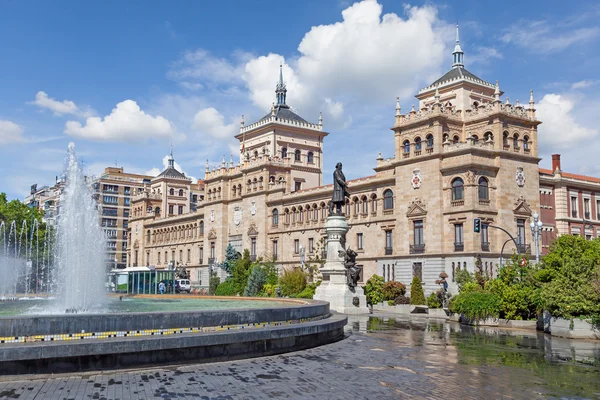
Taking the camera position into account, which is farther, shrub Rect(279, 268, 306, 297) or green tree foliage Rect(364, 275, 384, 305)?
shrub Rect(279, 268, 306, 297)

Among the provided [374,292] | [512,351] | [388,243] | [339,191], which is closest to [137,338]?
[512,351]

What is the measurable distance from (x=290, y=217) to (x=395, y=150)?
1583 centimetres

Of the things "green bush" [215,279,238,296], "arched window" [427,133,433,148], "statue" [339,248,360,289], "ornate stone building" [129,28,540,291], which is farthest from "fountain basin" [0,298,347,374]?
"green bush" [215,279,238,296]

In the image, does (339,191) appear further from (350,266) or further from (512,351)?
(512,351)

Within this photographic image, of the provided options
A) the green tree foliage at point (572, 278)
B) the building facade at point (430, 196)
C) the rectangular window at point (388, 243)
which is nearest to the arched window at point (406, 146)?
the building facade at point (430, 196)

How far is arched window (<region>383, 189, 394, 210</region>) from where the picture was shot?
4725 cm

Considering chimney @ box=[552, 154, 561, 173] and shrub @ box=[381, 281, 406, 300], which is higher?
chimney @ box=[552, 154, 561, 173]

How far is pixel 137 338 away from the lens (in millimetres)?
11094

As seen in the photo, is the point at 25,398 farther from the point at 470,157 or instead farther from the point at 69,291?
the point at 470,157

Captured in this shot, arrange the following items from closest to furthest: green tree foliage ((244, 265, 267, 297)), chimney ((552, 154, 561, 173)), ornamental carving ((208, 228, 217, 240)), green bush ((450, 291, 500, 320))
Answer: green bush ((450, 291, 500, 320)) → green tree foliage ((244, 265, 267, 297)) → chimney ((552, 154, 561, 173)) → ornamental carving ((208, 228, 217, 240))

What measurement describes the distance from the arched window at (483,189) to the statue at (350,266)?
16803 mm

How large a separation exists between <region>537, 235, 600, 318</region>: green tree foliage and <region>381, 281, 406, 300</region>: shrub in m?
17.5

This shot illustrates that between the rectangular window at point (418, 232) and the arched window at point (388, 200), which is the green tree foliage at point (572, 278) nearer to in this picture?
the rectangular window at point (418, 232)

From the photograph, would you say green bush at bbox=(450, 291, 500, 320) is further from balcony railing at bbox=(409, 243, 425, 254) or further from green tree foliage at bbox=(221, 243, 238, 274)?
green tree foliage at bbox=(221, 243, 238, 274)
